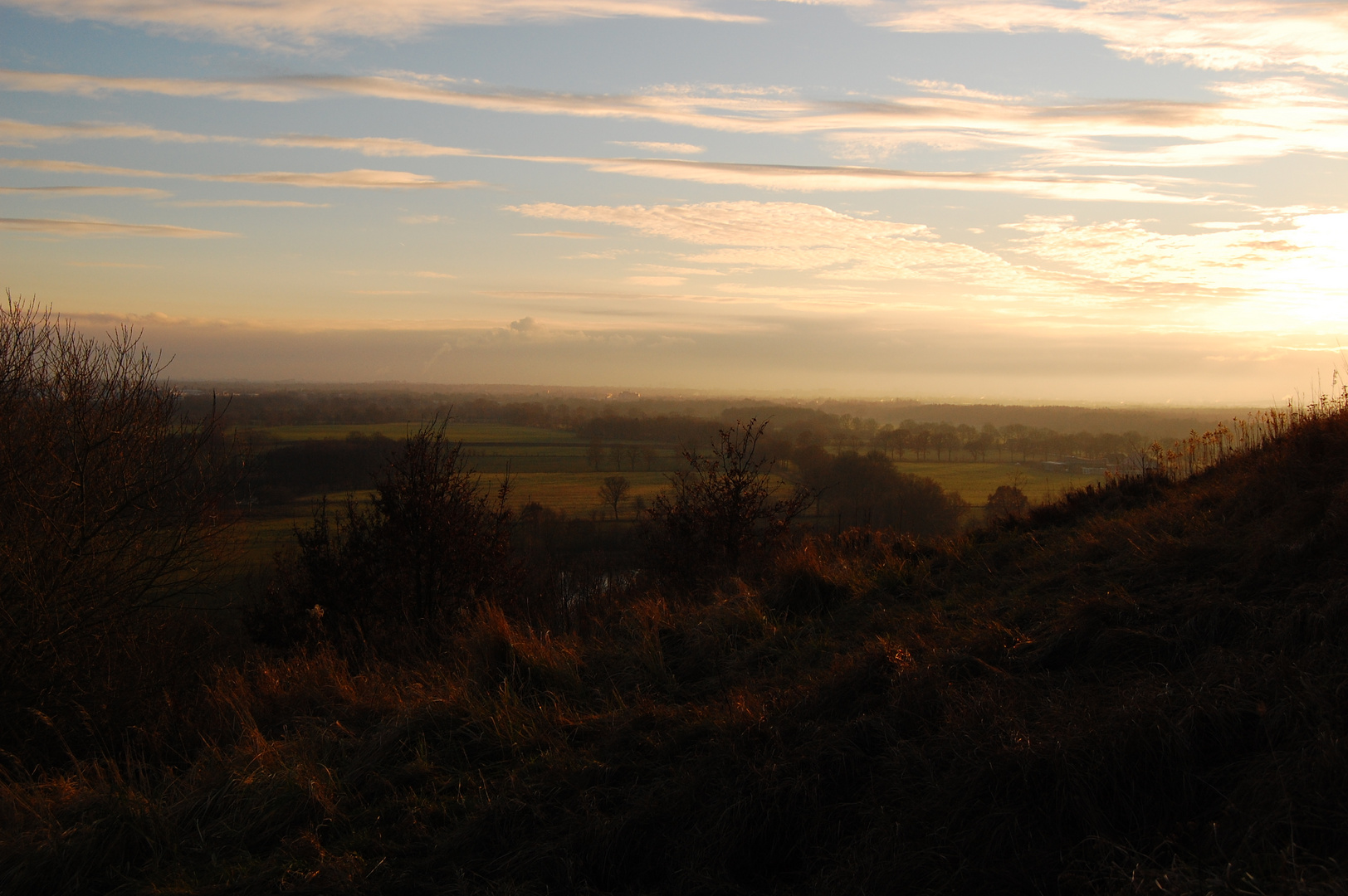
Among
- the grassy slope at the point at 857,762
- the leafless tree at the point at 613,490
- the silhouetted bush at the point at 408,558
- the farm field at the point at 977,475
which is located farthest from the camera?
the leafless tree at the point at 613,490

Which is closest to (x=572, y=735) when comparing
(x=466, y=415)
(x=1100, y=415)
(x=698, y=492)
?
(x=698, y=492)

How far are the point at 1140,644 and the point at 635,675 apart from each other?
3809 mm

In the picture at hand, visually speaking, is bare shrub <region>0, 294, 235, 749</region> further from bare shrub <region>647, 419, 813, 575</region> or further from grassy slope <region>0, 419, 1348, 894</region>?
bare shrub <region>647, 419, 813, 575</region>

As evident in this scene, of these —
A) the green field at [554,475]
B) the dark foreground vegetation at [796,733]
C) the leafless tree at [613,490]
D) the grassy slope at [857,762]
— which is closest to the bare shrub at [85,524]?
the dark foreground vegetation at [796,733]

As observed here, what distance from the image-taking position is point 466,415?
313 ft

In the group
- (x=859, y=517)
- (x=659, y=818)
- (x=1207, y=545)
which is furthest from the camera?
(x=859, y=517)

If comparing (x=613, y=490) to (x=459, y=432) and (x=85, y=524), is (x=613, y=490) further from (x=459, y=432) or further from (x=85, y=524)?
(x=459, y=432)

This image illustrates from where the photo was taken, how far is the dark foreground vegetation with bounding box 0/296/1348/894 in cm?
345

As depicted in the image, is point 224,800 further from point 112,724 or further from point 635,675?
point 112,724

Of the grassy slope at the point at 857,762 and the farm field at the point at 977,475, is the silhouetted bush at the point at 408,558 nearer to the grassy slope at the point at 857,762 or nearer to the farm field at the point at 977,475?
the grassy slope at the point at 857,762

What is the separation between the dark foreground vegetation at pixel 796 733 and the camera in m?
3.45

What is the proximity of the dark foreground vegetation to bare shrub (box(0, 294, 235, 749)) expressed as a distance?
0.18 feet

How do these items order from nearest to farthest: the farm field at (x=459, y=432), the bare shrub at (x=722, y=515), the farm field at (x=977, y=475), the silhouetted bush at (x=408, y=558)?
the bare shrub at (x=722, y=515)
the silhouetted bush at (x=408, y=558)
the farm field at (x=977, y=475)
the farm field at (x=459, y=432)

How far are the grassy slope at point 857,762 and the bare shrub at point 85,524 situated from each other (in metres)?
3.55
